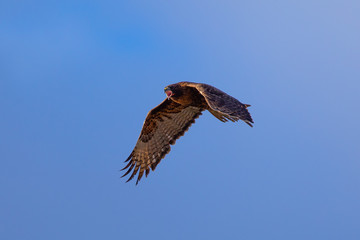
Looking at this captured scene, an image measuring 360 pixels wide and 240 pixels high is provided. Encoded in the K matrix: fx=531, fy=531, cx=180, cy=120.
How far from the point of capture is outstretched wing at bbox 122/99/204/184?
12.2 metres

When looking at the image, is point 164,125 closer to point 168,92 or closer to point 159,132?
point 159,132

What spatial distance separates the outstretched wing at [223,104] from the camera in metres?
9.26

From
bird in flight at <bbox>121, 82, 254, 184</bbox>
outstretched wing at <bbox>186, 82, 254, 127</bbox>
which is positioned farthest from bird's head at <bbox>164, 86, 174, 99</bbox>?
outstretched wing at <bbox>186, 82, 254, 127</bbox>

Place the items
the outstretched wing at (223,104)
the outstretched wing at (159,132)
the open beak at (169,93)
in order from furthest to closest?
the outstretched wing at (159,132) < the open beak at (169,93) < the outstretched wing at (223,104)

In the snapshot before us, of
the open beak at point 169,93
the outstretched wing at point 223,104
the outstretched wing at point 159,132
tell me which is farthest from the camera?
the outstretched wing at point 159,132

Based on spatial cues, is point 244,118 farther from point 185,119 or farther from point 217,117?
point 185,119

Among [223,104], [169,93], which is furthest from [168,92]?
[223,104]

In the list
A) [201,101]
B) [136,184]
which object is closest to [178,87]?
[201,101]

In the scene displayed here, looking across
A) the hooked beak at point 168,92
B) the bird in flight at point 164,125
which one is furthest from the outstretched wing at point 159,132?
the hooked beak at point 168,92

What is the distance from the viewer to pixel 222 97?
33.8 feet

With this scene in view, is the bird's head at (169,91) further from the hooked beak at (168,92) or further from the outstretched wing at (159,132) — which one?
the outstretched wing at (159,132)

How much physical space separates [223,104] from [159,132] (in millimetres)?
3011

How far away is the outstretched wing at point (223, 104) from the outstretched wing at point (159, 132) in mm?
1206

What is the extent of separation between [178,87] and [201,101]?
2.27ft
